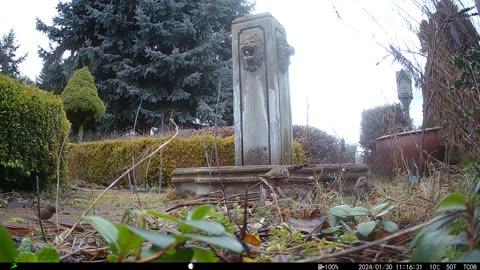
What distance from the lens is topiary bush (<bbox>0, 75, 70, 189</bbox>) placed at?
4754 millimetres

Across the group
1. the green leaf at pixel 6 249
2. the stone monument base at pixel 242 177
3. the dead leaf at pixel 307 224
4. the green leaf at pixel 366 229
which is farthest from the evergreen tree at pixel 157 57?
the green leaf at pixel 6 249

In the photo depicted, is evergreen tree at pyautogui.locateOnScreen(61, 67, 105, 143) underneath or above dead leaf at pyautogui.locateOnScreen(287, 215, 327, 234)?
above

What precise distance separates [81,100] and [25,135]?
962 cm

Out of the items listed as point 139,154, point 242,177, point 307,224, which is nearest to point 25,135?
point 242,177

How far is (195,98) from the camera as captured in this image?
1769 centimetres

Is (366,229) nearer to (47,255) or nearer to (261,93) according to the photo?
(47,255)

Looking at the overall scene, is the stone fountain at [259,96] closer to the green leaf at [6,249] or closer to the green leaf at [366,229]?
the green leaf at [366,229]

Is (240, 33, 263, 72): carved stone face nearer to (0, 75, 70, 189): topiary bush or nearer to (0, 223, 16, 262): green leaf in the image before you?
(0, 75, 70, 189): topiary bush

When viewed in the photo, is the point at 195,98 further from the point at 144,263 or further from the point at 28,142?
the point at 144,263

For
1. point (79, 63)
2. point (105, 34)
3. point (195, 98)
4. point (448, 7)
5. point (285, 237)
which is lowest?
point (285, 237)

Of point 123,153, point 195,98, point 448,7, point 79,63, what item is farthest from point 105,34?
point 448,7

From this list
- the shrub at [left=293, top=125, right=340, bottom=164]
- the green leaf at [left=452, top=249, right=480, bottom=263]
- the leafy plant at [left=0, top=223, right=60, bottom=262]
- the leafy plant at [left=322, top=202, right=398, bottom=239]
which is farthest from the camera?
the shrub at [left=293, top=125, right=340, bottom=164]

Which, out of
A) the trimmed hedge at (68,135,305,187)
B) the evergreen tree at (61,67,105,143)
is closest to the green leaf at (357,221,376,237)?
the trimmed hedge at (68,135,305,187)

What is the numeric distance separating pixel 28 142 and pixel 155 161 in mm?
3460
